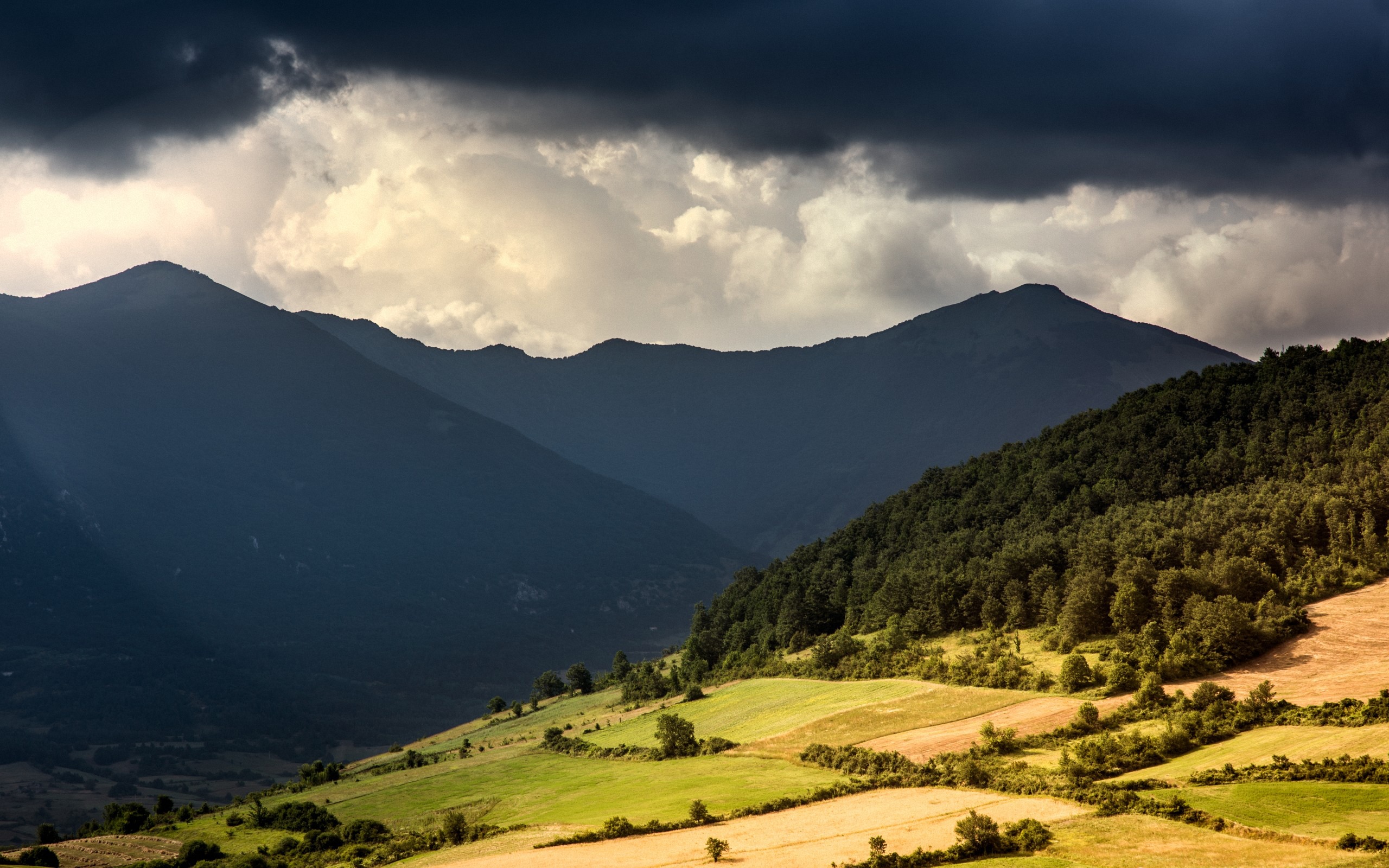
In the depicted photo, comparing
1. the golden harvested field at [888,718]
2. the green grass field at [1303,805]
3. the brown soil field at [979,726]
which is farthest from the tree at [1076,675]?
the green grass field at [1303,805]

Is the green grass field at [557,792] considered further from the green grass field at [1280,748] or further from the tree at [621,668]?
the tree at [621,668]

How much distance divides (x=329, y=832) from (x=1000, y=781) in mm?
51533

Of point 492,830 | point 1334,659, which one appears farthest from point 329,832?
point 1334,659

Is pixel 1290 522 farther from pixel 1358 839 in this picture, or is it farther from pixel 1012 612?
pixel 1358 839

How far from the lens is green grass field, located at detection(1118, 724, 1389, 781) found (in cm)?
5959

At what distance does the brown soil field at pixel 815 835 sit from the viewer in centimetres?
5603

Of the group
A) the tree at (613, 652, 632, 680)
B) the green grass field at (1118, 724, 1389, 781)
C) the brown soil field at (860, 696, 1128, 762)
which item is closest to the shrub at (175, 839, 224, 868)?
the brown soil field at (860, 696, 1128, 762)

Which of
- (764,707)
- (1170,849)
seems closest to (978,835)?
(1170,849)

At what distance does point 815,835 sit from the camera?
→ 59.8 meters

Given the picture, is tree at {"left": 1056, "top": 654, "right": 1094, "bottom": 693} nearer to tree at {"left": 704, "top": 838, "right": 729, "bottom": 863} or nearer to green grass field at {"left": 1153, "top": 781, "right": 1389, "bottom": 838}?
green grass field at {"left": 1153, "top": 781, "right": 1389, "bottom": 838}

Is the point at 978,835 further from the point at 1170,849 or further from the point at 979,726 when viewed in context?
the point at 979,726

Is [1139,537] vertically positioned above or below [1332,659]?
above

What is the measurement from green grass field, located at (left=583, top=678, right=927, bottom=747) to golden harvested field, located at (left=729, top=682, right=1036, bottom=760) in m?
2.22

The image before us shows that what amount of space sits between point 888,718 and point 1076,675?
16188mm
